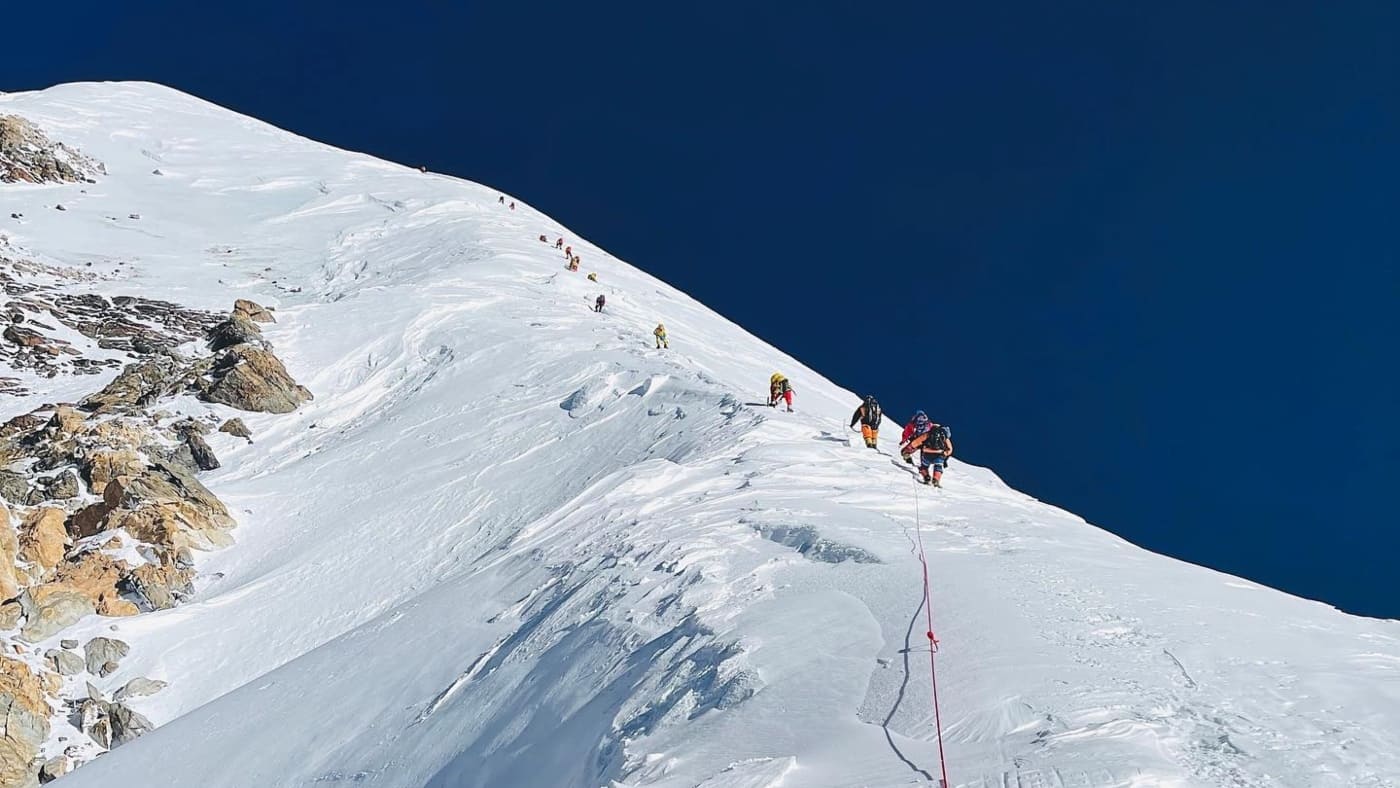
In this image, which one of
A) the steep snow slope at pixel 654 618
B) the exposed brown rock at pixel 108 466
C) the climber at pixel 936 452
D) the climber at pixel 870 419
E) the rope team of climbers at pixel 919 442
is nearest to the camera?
the steep snow slope at pixel 654 618

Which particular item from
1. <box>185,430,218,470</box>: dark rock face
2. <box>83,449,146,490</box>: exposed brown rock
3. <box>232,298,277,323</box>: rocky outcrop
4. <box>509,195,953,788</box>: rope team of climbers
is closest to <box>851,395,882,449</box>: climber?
<box>509,195,953,788</box>: rope team of climbers

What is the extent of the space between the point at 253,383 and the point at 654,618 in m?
19.6

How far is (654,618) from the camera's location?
9.57 metres

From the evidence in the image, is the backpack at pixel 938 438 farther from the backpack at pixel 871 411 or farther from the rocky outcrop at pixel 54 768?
the rocky outcrop at pixel 54 768

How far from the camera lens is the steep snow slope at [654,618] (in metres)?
6.06

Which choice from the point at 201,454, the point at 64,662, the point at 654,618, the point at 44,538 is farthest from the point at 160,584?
the point at 654,618

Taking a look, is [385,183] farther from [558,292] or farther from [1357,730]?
[1357,730]

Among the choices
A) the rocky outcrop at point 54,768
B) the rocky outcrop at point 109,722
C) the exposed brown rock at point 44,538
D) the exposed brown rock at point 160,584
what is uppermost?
the exposed brown rock at point 44,538

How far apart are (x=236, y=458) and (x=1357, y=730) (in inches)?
917

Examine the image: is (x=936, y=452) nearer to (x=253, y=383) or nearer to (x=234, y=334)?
(x=253, y=383)

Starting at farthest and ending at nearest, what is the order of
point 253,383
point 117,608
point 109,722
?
1. point 253,383
2. point 117,608
3. point 109,722

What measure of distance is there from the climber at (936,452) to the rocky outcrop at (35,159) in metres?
44.6

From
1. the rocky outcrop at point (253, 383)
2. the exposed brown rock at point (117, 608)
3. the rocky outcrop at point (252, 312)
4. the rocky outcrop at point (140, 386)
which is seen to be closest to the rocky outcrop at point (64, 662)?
the exposed brown rock at point (117, 608)

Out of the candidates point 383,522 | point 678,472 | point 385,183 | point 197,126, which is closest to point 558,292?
point 383,522
